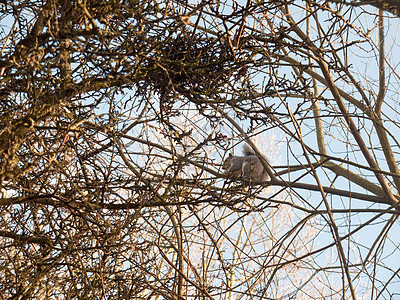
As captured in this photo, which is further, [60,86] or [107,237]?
[107,237]

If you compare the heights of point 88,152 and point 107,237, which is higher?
point 88,152

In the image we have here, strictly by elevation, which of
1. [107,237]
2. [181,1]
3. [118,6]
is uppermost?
[181,1]

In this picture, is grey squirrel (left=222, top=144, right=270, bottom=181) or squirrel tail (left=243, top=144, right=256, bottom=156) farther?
squirrel tail (left=243, top=144, right=256, bottom=156)

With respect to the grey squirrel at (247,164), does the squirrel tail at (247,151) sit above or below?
above

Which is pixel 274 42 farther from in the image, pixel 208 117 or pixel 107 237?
pixel 107 237

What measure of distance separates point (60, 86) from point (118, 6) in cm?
37

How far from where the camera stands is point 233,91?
1975 millimetres

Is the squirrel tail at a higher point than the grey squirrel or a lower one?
higher

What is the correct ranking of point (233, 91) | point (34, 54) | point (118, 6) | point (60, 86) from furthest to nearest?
point (233, 91), point (60, 86), point (118, 6), point (34, 54)

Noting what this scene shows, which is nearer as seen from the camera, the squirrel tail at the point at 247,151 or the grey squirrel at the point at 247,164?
the grey squirrel at the point at 247,164

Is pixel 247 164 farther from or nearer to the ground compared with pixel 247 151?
nearer to the ground

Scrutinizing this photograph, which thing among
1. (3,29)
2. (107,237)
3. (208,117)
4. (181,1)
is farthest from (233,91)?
(3,29)

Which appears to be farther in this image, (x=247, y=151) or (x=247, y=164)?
(x=247, y=151)

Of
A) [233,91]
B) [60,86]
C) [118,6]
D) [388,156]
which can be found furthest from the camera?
[388,156]
